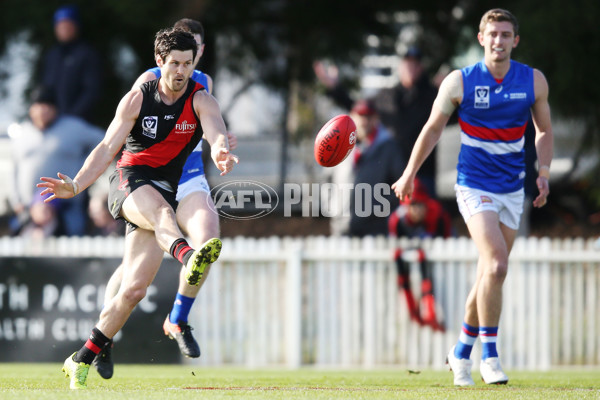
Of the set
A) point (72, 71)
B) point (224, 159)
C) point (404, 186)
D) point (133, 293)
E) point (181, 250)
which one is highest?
point (72, 71)

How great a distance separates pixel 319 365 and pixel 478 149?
4.33m

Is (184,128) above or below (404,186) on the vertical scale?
above

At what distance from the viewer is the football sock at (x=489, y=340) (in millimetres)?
6855

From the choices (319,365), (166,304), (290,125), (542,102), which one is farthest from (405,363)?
(290,125)

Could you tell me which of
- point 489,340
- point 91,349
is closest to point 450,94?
point 489,340

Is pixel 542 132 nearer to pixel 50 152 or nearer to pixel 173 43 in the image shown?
pixel 173 43

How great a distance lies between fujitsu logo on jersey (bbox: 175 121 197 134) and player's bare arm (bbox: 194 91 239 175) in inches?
4.1

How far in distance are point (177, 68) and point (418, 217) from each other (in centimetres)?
551

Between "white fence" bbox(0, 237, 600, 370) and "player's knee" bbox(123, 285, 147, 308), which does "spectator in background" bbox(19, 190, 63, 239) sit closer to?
"white fence" bbox(0, 237, 600, 370)

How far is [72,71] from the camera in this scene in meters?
12.4

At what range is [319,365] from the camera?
34.5 ft

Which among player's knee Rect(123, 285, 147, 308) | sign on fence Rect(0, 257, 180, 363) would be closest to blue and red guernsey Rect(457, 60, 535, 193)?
player's knee Rect(123, 285, 147, 308)

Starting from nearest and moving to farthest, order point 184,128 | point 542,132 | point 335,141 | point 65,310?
point 184,128 → point 542,132 → point 335,141 → point 65,310

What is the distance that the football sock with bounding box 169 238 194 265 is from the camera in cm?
580
